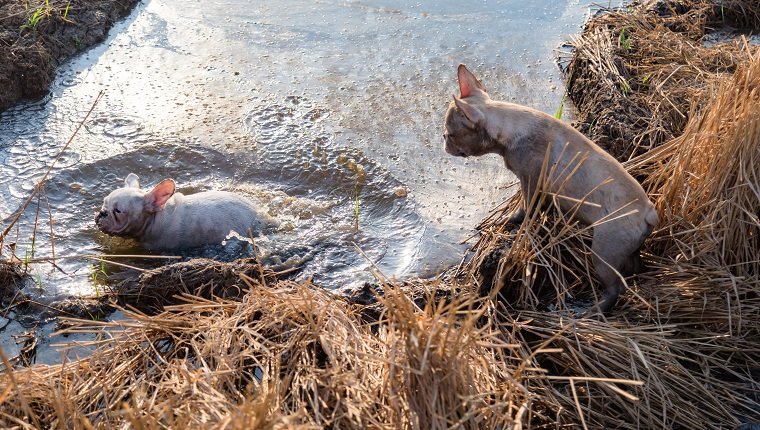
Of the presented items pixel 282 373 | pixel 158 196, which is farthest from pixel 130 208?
pixel 282 373

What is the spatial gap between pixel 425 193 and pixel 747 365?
2.88 meters

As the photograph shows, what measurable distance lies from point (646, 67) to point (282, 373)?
5.09 m

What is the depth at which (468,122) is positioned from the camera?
213 inches

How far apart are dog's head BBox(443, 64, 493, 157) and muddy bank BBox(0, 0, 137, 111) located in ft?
14.1

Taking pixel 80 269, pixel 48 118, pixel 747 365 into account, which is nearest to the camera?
pixel 747 365

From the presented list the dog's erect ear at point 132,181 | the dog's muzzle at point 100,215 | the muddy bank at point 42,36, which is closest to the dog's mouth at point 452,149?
the dog's erect ear at point 132,181

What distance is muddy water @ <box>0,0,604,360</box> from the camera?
19.8 feet

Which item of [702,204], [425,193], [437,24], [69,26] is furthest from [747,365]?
[69,26]

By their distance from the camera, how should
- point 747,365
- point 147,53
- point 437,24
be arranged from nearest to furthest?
point 747,365 → point 147,53 → point 437,24

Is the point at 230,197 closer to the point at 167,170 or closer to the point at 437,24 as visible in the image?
the point at 167,170

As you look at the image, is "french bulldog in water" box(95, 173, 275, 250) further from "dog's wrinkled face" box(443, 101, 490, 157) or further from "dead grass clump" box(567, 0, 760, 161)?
"dead grass clump" box(567, 0, 760, 161)

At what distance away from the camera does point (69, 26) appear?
8.20 meters

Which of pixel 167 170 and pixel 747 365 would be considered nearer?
pixel 747 365

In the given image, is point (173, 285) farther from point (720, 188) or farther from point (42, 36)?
point (42, 36)
